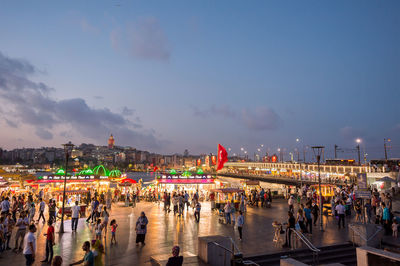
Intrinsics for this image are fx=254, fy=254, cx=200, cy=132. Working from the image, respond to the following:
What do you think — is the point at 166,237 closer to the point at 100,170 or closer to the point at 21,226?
the point at 21,226

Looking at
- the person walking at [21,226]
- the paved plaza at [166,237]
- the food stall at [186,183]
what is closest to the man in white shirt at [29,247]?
the paved plaza at [166,237]

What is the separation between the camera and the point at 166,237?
1194 cm

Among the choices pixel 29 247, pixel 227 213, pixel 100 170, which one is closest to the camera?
pixel 29 247

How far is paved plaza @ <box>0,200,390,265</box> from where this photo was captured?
9398 mm

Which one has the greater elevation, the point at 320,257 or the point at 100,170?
the point at 100,170

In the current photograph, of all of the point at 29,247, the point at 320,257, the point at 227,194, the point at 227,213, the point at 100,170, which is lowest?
the point at 320,257

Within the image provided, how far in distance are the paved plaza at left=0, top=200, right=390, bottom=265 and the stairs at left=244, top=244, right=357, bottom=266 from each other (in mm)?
388

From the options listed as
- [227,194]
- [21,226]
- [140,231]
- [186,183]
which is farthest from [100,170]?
[140,231]

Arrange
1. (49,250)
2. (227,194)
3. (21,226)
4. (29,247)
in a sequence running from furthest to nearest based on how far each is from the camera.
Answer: (227,194) < (21,226) < (49,250) < (29,247)

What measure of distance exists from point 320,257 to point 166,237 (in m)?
6.56

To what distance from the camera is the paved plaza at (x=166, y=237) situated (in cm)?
940

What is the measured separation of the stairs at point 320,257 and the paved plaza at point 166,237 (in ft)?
1.27

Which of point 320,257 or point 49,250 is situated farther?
point 320,257

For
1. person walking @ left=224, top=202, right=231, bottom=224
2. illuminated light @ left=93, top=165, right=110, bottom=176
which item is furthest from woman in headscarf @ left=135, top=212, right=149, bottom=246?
illuminated light @ left=93, top=165, right=110, bottom=176
